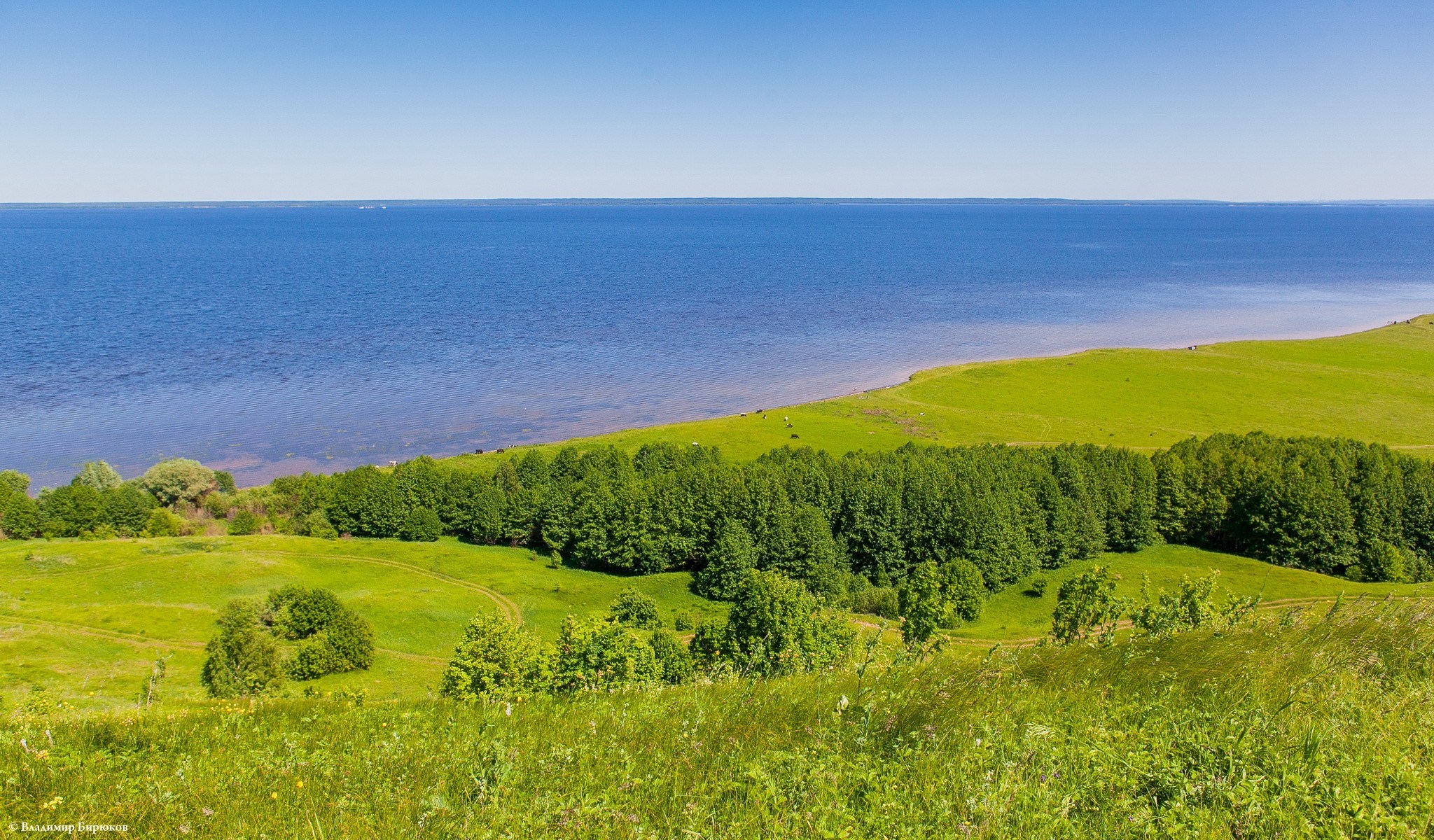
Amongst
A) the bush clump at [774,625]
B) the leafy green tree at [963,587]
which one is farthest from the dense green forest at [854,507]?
the bush clump at [774,625]

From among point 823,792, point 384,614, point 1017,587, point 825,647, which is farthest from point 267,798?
point 1017,587

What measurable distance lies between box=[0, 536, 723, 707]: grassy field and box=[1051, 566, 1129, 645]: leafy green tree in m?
22.0

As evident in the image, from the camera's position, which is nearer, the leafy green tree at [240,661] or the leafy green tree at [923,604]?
the leafy green tree at [240,661]

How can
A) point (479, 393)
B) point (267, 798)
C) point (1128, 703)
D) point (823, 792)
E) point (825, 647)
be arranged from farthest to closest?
point (479, 393) → point (825, 647) → point (1128, 703) → point (267, 798) → point (823, 792)

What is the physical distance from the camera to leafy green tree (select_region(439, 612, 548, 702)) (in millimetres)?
25969

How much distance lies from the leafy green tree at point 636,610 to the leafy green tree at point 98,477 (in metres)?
43.1

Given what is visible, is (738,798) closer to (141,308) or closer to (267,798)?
(267,798)

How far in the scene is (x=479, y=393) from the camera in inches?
3733

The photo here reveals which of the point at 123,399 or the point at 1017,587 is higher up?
the point at 123,399

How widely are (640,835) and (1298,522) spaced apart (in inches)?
2491

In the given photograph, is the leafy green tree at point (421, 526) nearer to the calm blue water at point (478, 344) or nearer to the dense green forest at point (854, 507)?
the dense green forest at point (854, 507)

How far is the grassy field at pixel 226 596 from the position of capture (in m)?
39.0

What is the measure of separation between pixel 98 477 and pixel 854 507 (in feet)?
189

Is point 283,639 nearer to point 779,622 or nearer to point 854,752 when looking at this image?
point 779,622
